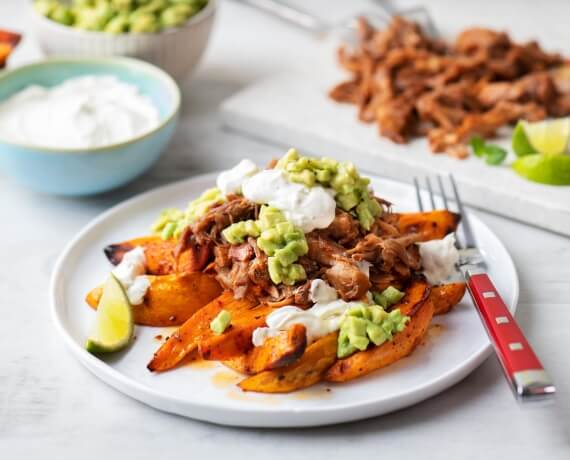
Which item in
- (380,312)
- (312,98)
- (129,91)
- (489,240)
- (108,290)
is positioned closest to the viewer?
(380,312)

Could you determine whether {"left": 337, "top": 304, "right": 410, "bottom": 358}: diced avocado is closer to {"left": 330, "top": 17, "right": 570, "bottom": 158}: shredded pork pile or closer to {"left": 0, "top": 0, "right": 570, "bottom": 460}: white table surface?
{"left": 0, "top": 0, "right": 570, "bottom": 460}: white table surface

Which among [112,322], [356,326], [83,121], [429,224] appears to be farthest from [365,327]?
[83,121]

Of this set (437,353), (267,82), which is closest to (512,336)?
(437,353)

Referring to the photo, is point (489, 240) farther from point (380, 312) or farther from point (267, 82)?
point (267, 82)

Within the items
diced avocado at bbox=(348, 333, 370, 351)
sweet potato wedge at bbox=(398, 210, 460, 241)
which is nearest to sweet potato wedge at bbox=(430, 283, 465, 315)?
sweet potato wedge at bbox=(398, 210, 460, 241)

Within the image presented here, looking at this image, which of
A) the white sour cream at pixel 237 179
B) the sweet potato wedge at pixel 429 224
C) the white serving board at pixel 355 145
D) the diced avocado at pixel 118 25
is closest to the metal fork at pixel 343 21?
the white serving board at pixel 355 145

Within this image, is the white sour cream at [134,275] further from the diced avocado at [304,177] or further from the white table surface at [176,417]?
the diced avocado at [304,177]

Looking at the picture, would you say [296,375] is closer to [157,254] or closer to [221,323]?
[221,323]
